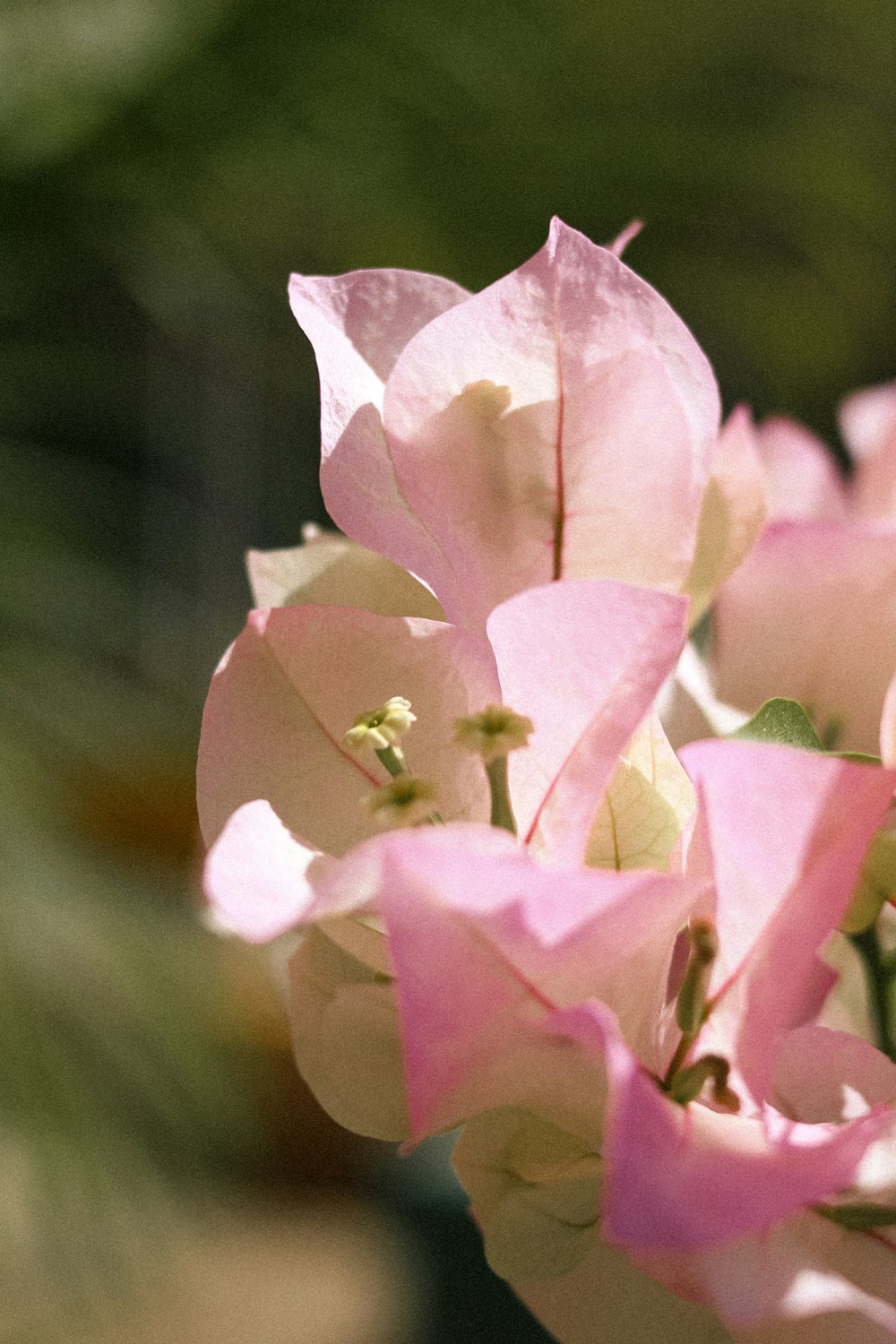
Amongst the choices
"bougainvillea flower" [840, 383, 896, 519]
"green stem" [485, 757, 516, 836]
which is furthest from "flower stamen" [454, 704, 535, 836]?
"bougainvillea flower" [840, 383, 896, 519]

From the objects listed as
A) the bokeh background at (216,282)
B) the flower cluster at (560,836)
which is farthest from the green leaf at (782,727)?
the bokeh background at (216,282)

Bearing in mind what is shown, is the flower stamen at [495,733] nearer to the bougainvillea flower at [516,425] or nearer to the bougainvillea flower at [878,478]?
the bougainvillea flower at [516,425]

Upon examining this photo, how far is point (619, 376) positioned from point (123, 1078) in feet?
2.68

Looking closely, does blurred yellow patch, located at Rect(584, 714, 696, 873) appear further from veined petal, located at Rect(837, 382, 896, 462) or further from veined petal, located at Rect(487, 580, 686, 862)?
veined petal, located at Rect(837, 382, 896, 462)

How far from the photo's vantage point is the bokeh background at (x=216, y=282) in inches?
33.2

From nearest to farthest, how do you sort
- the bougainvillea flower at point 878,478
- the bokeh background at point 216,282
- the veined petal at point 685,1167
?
the veined petal at point 685,1167 → the bougainvillea flower at point 878,478 → the bokeh background at point 216,282

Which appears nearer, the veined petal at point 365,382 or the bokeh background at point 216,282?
the veined petal at point 365,382

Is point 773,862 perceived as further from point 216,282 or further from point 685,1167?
point 216,282

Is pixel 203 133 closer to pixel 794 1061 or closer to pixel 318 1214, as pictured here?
pixel 794 1061

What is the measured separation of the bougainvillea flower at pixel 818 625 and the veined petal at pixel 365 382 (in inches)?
2.9

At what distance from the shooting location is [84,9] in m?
0.90

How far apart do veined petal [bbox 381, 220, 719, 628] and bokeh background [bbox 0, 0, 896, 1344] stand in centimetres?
63

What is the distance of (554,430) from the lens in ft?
0.45

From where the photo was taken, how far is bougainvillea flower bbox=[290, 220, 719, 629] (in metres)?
0.13
